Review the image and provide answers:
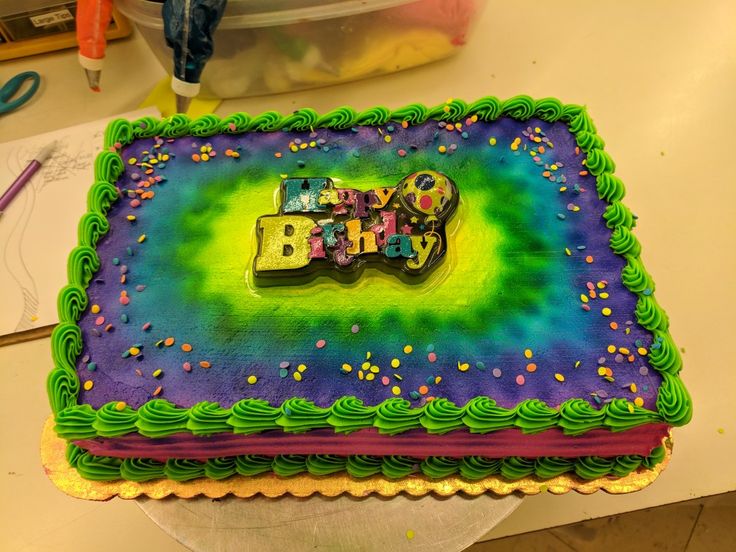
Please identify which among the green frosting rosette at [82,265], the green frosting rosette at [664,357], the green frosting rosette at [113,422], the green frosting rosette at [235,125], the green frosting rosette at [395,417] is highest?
the green frosting rosette at [235,125]

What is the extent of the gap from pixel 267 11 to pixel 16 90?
1.26m

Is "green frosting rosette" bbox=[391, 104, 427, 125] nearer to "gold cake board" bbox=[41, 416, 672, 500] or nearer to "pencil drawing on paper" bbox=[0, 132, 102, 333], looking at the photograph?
"gold cake board" bbox=[41, 416, 672, 500]

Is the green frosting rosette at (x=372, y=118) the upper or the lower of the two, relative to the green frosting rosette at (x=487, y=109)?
lower

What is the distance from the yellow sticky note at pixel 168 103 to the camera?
90.6 inches

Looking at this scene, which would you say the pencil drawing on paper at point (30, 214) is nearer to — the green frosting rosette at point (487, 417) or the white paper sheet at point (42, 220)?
the white paper sheet at point (42, 220)

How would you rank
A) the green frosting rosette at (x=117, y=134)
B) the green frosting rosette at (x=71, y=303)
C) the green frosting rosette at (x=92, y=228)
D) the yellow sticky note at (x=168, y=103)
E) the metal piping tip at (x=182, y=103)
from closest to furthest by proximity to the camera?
the green frosting rosette at (x=71, y=303), the green frosting rosette at (x=92, y=228), the green frosting rosette at (x=117, y=134), the metal piping tip at (x=182, y=103), the yellow sticky note at (x=168, y=103)

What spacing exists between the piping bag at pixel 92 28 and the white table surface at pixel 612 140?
1.11ft

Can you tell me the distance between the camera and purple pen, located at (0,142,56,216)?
6.89 feet

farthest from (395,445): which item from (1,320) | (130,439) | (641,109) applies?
(641,109)

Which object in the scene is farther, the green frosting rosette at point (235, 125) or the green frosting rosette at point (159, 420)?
the green frosting rosette at point (235, 125)

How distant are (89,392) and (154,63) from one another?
1693 millimetres

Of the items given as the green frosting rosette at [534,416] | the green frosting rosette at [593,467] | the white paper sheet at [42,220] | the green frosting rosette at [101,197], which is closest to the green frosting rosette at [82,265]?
the green frosting rosette at [101,197]

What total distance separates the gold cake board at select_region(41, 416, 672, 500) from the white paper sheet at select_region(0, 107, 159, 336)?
2.29 ft

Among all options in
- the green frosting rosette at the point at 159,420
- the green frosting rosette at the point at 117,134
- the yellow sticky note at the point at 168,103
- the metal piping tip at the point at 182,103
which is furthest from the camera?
the yellow sticky note at the point at 168,103
